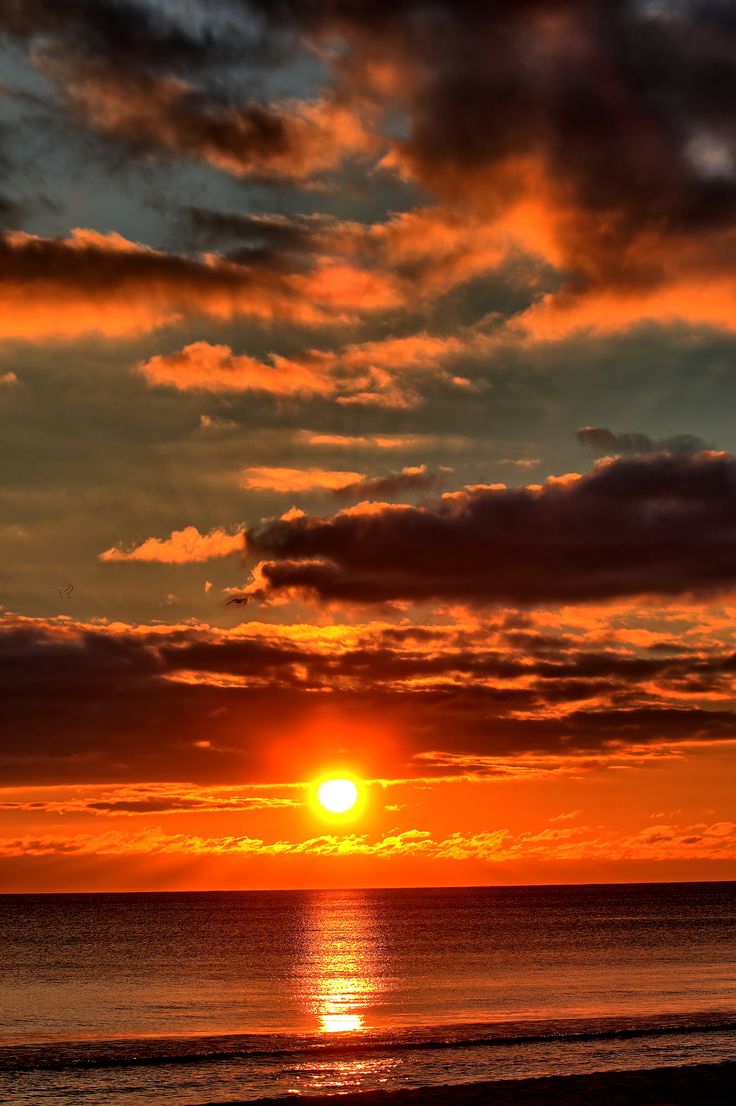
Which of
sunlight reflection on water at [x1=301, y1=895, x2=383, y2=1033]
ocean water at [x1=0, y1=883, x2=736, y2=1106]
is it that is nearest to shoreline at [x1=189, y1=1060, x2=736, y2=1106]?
ocean water at [x1=0, y1=883, x2=736, y2=1106]

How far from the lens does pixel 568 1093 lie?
1834 inches

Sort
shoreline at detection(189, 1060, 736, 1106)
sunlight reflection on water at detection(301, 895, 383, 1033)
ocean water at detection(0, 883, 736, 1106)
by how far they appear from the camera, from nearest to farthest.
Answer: shoreline at detection(189, 1060, 736, 1106) < ocean water at detection(0, 883, 736, 1106) < sunlight reflection on water at detection(301, 895, 383, 1033)

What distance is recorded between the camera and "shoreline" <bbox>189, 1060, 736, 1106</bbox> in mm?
44938

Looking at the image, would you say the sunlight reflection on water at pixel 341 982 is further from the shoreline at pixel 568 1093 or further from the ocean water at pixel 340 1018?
the shoreline at pixel 568 1093

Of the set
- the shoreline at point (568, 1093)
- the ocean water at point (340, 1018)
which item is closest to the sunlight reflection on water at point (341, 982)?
the ocean water at point (340, 1018)

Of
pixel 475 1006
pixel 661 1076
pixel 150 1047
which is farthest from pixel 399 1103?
pixel 475 1006

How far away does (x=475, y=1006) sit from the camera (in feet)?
286

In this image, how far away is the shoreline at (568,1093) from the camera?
44.9m

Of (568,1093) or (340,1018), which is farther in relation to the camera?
(340,1018)

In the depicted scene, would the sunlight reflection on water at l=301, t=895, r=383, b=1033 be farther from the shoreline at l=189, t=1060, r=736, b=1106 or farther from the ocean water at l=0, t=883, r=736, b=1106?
the shoreline at l=189, t=1060, r=736, b=1106

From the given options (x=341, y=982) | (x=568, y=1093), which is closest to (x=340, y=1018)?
(x=341, y=982)

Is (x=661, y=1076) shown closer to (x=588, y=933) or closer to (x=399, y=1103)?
(x=399, y=1103)

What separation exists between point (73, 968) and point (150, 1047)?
74080mm

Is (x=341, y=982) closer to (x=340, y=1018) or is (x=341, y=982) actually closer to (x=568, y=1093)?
(x=340, y=1018)
